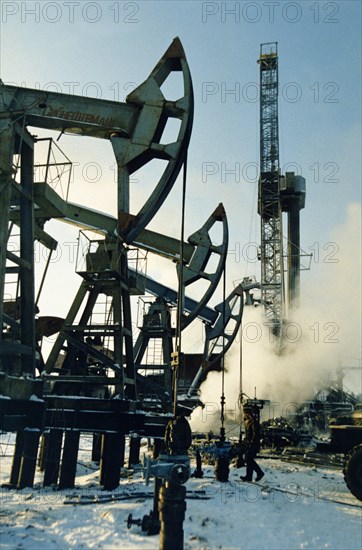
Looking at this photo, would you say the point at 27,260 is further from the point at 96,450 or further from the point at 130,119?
the point at 96,450

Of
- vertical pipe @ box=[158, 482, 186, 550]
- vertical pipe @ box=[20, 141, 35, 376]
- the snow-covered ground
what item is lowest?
the snow-covered ground

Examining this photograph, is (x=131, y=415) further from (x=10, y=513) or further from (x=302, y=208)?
(x=302, y=208)

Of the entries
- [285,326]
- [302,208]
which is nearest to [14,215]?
[285,326]

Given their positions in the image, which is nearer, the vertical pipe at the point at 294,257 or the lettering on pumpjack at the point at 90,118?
the lettering on pumpjack at the point at 90,118

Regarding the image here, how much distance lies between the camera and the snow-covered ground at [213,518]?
20.2 feet

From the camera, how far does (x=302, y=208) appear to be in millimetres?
50531

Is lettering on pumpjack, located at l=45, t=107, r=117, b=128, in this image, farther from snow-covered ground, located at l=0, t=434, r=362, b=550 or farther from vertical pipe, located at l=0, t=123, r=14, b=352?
snow-covered ground, located at l=0, t=434, r=362, b=550

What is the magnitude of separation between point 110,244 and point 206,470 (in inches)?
265

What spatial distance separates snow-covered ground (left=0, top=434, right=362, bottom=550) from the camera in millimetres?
6145

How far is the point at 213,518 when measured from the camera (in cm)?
712

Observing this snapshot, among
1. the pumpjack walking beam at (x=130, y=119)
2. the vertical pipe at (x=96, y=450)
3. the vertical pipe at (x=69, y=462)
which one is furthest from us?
the vertical pipe at (x=96, y=450)

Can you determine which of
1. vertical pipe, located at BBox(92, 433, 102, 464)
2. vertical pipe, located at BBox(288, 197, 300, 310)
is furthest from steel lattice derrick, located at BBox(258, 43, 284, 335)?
vertical pipe, located at BBox(92, 433, 102, 464)

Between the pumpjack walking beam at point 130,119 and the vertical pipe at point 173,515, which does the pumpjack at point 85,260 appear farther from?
the vertical pipe at point 173,515

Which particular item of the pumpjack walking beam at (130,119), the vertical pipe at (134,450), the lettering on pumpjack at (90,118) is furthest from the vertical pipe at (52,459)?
the lettering on pumpjack at (90,118)
